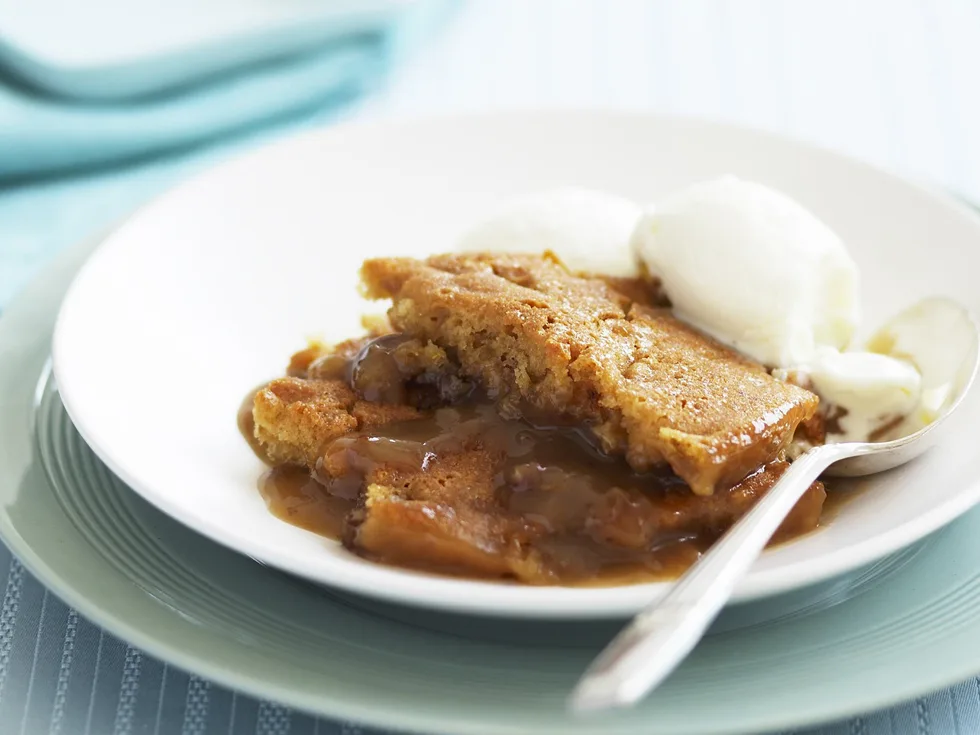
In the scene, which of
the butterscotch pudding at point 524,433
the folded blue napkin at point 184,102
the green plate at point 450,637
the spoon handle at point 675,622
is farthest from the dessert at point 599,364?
the folded blue napkin at point 184,102

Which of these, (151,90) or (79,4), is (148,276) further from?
(79,4)

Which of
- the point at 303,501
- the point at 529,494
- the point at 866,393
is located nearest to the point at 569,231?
the point at 866,393

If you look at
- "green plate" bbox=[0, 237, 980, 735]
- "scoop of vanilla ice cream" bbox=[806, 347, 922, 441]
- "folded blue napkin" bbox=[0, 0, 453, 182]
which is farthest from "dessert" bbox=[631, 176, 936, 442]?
"folded blue napkin" bbox=[0, 0, 453, 182]

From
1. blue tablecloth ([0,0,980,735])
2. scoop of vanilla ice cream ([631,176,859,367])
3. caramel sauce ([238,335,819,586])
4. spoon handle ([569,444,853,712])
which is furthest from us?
blue tablecloth ([0,0,980,735])

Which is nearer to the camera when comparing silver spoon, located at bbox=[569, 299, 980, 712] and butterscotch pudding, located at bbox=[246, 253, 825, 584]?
silver spoon, located at bbox=[569, 299, 980, 712]

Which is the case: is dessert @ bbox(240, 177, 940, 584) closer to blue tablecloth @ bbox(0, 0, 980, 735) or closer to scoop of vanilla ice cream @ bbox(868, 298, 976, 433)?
scoop of vanilla ice cream @ bbox(868, 298, 976, 433)

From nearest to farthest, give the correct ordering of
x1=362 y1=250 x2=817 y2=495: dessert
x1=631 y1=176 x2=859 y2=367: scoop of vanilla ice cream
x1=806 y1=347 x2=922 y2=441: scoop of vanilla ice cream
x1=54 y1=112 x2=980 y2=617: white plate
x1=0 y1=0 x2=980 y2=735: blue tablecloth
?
1. x1=54 y1=112 x2=980 y2=617: white plate
2. x1=362 y1=250 x2=817 y2=495: dessert
3. x1=806 y1=347 x2=922 y2=441: scoop of vanilla ice cream
4. x1=631 y1=176 x2=859 y2=367: scoop of vanilla ice cream
5. x1=0 y1=0 x2=980 y2=735: blue tablecloth

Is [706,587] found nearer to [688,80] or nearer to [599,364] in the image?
[599,364]
